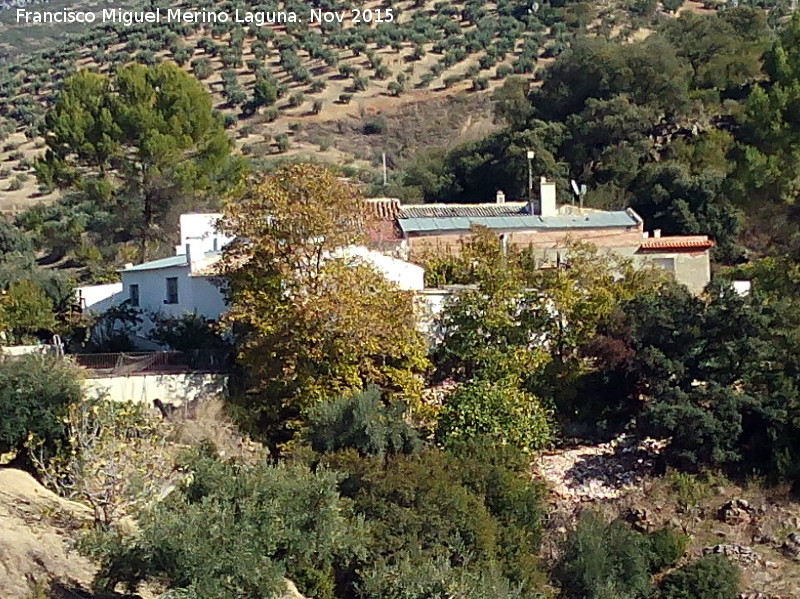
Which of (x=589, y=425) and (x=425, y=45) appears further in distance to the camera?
(x=425, y=45)

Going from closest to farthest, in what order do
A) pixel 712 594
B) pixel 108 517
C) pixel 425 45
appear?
pixel 108 517 < pixel 712 594 < pixel 425 45

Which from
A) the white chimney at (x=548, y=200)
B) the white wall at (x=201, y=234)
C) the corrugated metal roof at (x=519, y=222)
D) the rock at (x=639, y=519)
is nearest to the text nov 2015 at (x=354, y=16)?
the white chimney at (x=548, y=200)

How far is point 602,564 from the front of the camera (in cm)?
1733

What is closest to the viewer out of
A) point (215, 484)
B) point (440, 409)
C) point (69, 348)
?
point (215, 484)

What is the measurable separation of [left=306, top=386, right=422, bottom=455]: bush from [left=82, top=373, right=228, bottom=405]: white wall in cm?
316

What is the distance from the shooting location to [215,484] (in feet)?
44.6

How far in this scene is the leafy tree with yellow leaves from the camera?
20781 millimetres

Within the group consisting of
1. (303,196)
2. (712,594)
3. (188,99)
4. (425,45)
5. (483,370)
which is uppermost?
(425,45)

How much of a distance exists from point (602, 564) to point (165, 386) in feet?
30.3

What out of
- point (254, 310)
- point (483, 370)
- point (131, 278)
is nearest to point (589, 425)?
point (483, 370)

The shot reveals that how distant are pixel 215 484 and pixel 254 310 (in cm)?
803

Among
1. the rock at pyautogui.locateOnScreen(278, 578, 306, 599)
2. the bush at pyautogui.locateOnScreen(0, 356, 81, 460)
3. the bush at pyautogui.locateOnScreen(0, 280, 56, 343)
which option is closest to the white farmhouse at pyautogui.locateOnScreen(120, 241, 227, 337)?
the bush at pyautogui.locateOnScreen(0, 280, 56, 343)

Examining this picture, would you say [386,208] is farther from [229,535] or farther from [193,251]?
[229,535]

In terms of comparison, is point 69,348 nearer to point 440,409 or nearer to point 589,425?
point 440,409
